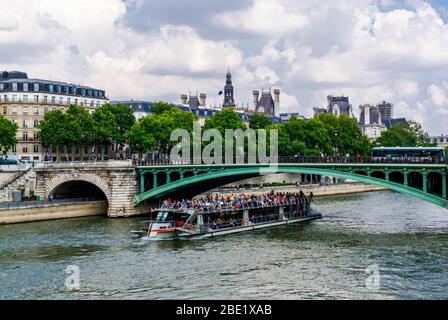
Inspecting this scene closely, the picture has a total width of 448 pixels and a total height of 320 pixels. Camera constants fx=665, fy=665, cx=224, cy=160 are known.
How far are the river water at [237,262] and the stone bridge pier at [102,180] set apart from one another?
5.20 m

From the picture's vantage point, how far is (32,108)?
8950 cm

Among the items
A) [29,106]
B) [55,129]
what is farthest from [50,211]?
[29,106]

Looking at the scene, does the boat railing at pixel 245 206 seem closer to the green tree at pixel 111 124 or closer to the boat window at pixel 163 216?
the boat window at pixel 163 216

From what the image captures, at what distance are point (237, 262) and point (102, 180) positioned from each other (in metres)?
27.2

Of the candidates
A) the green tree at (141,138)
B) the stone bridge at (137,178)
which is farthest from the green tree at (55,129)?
the stone bridge at (137,178)

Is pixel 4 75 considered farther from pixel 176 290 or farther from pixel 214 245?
pixel 176 290

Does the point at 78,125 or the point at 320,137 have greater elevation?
the point at 78,125

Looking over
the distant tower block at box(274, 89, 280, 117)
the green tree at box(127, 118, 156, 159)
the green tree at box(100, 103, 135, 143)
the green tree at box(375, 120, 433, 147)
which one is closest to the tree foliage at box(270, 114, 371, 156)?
the green tree at box(375, 120, 433, 147)

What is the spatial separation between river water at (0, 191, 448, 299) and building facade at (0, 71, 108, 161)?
133ft

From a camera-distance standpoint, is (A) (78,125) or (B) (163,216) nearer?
(B) (163,216)

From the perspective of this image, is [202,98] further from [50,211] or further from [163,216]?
[163,216]

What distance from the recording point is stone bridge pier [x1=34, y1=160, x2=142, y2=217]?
57344mm

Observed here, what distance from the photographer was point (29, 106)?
89.2 m
